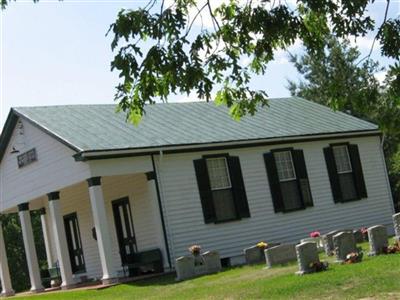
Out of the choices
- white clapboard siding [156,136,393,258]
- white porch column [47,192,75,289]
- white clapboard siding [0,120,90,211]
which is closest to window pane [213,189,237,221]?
white clapboard siding [156,136,393,258]

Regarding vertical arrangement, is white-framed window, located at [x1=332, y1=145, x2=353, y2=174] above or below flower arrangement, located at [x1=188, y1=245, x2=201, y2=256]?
above

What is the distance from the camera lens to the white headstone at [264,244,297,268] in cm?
1738

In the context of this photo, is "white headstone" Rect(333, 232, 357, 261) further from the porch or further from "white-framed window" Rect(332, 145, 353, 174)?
"white-framed window" Rect(332, 145, 353, 174)

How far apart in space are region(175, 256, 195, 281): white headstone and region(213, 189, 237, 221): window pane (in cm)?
388

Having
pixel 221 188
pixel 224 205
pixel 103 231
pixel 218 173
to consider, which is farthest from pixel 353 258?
pixel 218 173

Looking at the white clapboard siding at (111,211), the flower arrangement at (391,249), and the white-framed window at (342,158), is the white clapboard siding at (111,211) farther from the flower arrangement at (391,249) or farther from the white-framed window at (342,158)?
the white-framed window at (342,158)

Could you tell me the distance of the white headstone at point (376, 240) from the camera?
1599 cm

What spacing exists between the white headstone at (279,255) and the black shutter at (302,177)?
668 centimetres

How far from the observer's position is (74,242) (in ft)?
90.7

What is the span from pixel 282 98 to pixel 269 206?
8494 millimetres

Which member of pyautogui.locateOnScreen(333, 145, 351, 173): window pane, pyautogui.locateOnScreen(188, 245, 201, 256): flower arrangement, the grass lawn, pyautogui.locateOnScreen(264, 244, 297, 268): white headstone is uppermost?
pyautogui.locateOnScreen(333, 145, 351, 173): window pane

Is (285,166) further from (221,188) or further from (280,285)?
(280,285)

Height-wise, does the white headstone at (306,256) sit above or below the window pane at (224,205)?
below

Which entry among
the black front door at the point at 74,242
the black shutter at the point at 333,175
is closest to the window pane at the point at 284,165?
the black shutter at the point at 333,175
